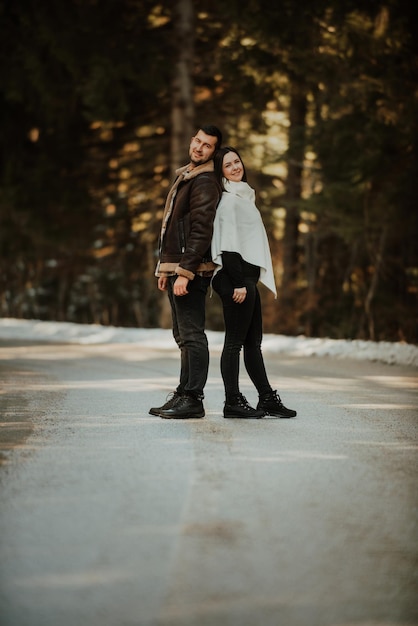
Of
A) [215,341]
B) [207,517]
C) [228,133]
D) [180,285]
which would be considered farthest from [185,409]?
[228,133]

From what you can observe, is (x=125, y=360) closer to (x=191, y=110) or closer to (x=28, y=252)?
(x=191, y=110)

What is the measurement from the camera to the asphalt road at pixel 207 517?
136 inches

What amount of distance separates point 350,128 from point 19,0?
25.4 feet

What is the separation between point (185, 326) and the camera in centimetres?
748

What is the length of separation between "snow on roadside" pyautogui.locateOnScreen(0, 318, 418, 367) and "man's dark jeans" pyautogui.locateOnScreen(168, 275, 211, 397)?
4.93 m

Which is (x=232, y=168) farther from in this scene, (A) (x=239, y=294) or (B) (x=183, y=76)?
(B) (x=183, y=76)

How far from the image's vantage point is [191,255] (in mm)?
7137

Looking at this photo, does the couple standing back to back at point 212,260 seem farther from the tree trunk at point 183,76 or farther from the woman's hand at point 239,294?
the tree trunk at point 183,76

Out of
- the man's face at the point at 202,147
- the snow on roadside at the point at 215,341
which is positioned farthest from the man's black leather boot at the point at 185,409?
the snow on roadside at the point at 215,341

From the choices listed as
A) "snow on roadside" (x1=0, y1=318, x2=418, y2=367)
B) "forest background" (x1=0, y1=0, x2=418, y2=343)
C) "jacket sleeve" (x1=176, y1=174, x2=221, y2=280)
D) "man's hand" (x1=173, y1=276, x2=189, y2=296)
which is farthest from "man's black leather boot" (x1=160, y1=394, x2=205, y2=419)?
"forest background" (x1=0, y1=0, x2=418, y2=343)

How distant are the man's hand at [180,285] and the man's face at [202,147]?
932 millimetres

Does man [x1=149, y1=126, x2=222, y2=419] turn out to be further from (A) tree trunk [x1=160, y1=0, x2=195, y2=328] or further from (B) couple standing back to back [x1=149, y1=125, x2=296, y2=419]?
(A) tree trunk [x1=160, y1=0, x2=195, y2=328]

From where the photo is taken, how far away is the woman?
726cm

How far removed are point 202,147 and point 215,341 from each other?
26.5ft
